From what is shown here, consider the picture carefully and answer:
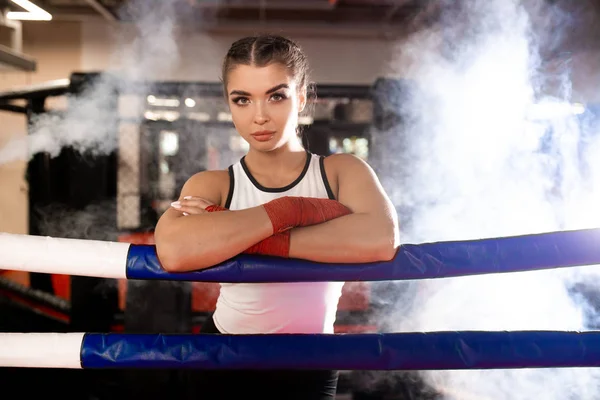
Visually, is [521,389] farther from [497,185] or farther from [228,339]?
Answer: [228,339]

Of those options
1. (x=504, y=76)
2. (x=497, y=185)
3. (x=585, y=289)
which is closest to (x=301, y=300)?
(x=585, y=289)

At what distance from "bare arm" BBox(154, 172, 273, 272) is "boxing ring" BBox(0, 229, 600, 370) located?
0.10 feet

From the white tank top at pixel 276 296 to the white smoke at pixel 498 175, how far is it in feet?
3.13

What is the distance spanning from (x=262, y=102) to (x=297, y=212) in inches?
11.7

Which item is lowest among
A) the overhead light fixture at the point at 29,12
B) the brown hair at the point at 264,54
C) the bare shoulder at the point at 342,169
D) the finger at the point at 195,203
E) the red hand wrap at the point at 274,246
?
the red hand wrap at the point at 274,246

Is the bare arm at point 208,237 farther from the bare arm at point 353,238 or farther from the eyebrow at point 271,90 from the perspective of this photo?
the eyebrow at point 271,90

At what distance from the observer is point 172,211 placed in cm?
101

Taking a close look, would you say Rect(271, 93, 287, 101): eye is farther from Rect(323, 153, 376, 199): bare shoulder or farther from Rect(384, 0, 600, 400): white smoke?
Rect(384, 0, 600, 400): white smoke

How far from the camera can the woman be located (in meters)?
0.91

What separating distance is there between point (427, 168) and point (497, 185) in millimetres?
388

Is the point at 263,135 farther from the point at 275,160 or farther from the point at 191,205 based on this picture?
the point at 191,205

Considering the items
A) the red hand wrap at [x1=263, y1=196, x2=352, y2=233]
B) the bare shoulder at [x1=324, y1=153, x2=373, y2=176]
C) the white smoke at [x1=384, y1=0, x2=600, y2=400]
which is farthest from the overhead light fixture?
the white smoke at [x1=384, y1=0, x2=600, y2=400]

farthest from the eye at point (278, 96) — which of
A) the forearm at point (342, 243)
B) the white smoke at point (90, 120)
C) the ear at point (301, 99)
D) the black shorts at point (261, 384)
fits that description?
the white smoke at point (90, 120)

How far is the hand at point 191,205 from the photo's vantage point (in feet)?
3.28
